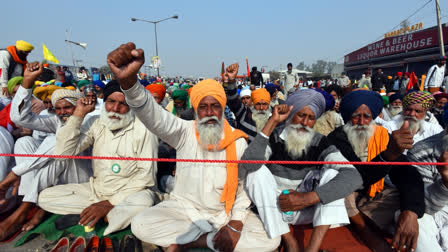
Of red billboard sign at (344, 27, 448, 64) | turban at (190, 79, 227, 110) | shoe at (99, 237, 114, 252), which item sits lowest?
shoe at (99, 237, 114, 252)

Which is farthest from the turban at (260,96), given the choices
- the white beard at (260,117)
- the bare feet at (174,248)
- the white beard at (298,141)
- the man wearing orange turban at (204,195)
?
the bare feet at (174,248)

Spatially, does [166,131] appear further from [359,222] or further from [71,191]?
[359,222]

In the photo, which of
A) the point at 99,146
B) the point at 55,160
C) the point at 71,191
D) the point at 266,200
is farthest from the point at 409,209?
the point at 55,160

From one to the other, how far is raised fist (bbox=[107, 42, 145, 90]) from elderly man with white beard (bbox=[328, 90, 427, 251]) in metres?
2.30

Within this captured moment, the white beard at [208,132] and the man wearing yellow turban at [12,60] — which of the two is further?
the man wearing yellow turban at [12,60]

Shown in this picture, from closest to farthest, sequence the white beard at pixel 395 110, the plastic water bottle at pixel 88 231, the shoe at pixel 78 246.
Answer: the shoe at pixel 78 246 → the plastic water bottle at pixel 88 231 → the white beard at pixel 395 110

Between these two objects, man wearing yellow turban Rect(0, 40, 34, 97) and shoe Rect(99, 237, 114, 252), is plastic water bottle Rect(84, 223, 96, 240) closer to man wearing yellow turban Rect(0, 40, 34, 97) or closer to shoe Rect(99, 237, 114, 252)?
shoe Rect(99, 237, 114, 252)

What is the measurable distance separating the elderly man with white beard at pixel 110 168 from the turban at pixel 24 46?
419 cm

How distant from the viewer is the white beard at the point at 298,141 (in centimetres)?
277

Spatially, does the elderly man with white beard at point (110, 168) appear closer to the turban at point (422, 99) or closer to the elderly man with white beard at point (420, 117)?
the elderly man with white beard at point (420, 117)

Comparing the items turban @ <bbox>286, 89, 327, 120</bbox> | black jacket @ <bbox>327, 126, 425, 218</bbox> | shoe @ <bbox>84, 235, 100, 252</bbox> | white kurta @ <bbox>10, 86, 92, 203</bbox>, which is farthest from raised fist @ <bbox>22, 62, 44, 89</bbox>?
black jacket @ <bbox>327, 126, 425, 218</bbox>

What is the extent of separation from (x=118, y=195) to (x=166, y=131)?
1.17 metres

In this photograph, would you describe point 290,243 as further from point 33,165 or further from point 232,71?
point 33,165

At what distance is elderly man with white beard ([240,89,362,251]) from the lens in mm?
2344
